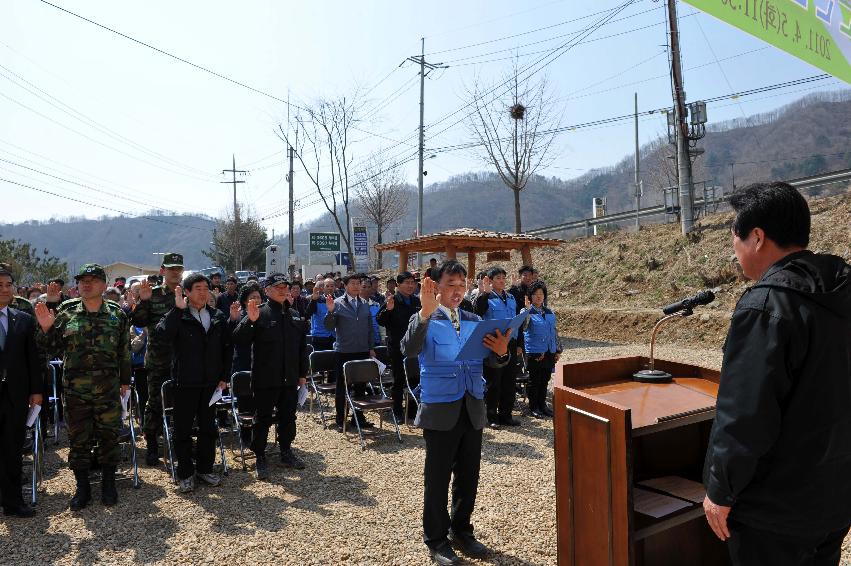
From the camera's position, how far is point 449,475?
363 centimetres

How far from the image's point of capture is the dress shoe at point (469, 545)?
370 cm

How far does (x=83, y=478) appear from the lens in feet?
15.8

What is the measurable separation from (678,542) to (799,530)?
157 cm

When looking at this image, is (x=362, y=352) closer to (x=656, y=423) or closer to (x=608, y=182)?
(x=656, y=423)

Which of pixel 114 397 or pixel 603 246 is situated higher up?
pixel 603 246

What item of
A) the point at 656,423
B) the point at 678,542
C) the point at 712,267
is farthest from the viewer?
the point at 712,267

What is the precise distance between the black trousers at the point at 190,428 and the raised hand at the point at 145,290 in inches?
50.7

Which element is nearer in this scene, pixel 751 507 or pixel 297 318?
pixel 751 507

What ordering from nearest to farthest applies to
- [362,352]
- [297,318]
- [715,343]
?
[297,318] → [362,352] → [715,343]

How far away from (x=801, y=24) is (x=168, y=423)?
8.84 meters

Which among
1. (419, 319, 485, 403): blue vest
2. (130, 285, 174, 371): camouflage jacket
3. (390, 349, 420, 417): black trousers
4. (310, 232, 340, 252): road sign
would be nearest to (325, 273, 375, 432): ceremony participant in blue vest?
(390, 349, 420, 417): black trousers

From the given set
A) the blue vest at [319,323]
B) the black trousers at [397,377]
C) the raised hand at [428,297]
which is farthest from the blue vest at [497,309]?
the raised hand at [428,297]

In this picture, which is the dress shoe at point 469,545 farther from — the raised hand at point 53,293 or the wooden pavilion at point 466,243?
the wooden pavilion at point 466,243

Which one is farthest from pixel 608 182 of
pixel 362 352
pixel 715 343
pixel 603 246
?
pixel 362 352
